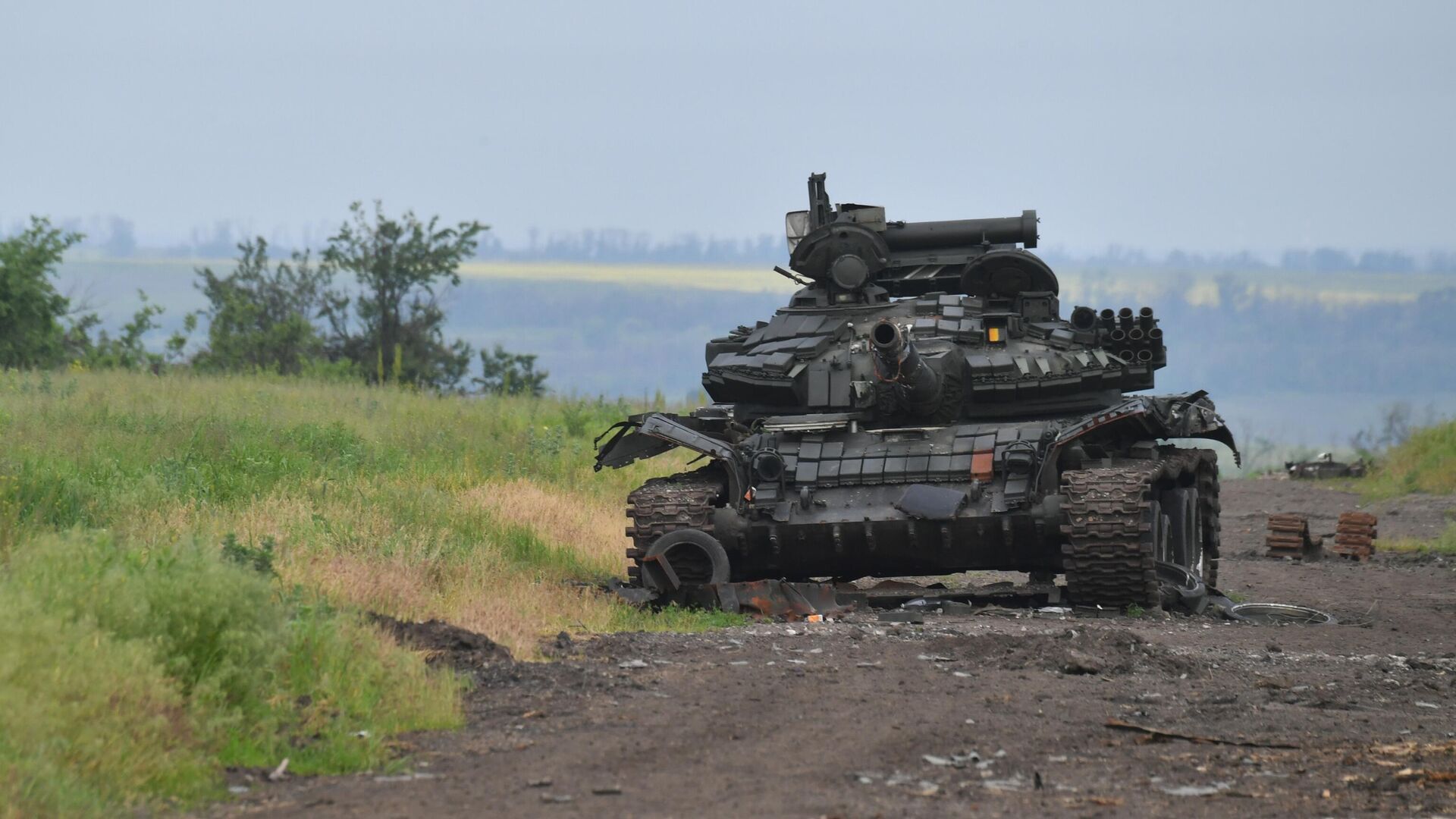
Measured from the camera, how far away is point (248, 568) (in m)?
9.38

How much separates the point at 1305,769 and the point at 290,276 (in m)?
45.9

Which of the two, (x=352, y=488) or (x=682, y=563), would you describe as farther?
(x=352, y=488)

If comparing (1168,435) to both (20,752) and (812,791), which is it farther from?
(20,752)

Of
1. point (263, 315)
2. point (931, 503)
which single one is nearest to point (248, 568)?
point (931, 503)

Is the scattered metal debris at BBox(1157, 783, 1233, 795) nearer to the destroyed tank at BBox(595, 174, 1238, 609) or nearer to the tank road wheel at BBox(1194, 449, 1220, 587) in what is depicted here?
the destroyed tank at BBox(595, 174, 1238, 609)

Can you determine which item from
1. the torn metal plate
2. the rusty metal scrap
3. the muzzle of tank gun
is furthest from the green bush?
the muzzle of tank gun

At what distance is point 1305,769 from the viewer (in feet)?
25.5

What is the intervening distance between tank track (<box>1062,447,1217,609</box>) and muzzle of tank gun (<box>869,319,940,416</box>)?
5.21 feet

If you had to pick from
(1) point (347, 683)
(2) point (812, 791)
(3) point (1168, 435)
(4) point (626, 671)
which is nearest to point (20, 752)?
(1) point (347, 683)

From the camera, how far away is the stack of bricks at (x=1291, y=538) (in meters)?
22.2

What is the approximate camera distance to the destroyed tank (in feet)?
46.3

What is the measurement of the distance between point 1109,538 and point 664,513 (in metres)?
3.40

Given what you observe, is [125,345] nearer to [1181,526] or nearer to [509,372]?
[509,372]

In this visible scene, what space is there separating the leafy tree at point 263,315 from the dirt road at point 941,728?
27.0m
